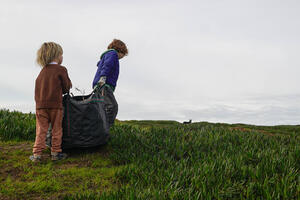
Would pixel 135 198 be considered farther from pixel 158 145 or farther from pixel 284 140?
pixel 284 140

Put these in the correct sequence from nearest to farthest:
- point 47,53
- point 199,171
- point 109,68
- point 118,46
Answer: point 199,171, point 47,53, point 109,68, point 118,46

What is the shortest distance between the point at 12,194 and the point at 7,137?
143 inches

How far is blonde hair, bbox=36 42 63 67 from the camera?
539 centimetres

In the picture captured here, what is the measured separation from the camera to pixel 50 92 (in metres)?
5.27

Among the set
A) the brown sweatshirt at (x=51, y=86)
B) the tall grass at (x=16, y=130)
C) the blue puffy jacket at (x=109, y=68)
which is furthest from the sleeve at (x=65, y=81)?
the tall grass at (x=16, y=130)

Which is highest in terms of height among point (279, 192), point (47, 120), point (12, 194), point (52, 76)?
point (52, 76)

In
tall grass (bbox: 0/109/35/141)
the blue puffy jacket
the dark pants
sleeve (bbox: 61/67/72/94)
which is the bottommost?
tall grass (bbox: 0/109/35/141)

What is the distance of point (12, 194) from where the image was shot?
4109mm

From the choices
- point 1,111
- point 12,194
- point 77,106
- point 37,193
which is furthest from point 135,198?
point 1,111

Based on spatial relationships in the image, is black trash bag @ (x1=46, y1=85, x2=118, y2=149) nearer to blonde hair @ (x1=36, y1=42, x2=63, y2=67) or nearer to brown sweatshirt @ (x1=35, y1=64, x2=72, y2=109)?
brown sweatshirt @ (x1=35, y1=64, x2=72, y2=109)

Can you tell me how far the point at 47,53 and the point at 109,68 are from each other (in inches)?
59.2

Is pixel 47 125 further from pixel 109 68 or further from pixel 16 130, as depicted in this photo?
pixel 16 130

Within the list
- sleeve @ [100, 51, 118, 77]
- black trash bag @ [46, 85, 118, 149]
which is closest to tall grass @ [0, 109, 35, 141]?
black trash bag @ [46, 85, 118, 149]

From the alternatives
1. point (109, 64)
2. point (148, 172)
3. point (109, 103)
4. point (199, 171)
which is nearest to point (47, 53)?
point (109, 64)
